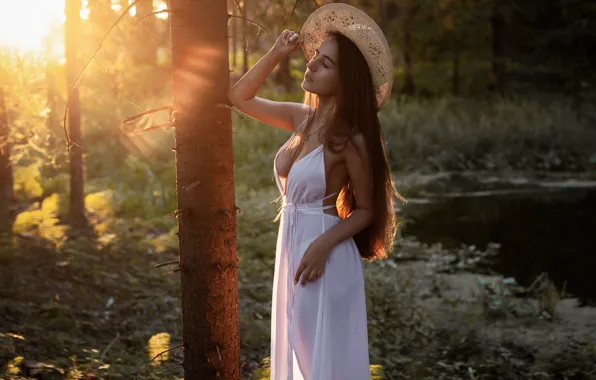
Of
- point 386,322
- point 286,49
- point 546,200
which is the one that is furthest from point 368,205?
point 546,200

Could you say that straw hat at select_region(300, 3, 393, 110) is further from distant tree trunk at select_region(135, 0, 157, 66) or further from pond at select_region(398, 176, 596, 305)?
pond at select_region(398, 176, 596, 305)

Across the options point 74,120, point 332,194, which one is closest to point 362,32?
point 332,194

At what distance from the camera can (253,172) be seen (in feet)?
52.1

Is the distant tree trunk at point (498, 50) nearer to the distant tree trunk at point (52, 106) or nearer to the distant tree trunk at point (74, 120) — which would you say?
the distant tree trunk at point (52, 106)

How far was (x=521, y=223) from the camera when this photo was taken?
12414mm

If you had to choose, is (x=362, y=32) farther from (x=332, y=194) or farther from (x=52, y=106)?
(x=52, y=106)

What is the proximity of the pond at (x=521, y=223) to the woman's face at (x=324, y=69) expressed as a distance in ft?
19.5

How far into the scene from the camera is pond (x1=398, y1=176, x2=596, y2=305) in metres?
9.84

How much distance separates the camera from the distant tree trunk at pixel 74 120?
30.8 feet

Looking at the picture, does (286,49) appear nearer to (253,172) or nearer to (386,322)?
(386,322)

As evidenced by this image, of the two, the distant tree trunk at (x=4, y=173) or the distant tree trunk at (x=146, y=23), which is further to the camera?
the distant tree trunk at (x=4, y=173)

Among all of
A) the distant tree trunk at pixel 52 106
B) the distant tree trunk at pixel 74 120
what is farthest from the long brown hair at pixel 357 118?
the distant tree trunk at pixel 52 106

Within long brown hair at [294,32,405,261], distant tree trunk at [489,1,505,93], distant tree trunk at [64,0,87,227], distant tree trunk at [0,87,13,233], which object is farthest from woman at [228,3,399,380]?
distant tree trunk at [489,1,505,93]

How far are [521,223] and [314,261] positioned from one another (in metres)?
9.56
